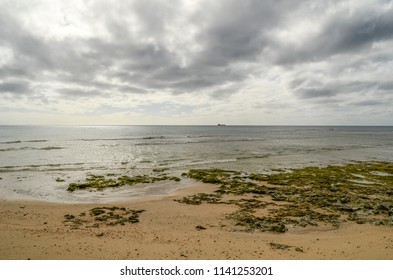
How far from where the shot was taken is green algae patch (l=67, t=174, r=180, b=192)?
2135cm

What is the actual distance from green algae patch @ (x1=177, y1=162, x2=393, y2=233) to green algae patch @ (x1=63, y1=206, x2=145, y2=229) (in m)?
4.36

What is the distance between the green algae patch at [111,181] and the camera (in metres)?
21.4

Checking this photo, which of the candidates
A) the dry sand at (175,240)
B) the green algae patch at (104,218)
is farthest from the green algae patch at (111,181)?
the dry sand at (175,240)

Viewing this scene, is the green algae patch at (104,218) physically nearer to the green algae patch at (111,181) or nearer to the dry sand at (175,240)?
the dry sand at (175,240)

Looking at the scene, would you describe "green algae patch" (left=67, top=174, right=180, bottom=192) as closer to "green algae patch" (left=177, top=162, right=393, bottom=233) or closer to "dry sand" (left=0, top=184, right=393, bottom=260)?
"green algae patch" (left=177, top=162, right=393, bottom=233)

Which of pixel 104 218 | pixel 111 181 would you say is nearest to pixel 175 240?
pixel 104 218

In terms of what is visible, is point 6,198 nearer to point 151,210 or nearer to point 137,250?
point 151,210

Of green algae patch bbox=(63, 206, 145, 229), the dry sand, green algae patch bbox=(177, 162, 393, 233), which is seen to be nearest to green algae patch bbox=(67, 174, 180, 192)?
green algae patch bbox=(177, 162, 393, 233)

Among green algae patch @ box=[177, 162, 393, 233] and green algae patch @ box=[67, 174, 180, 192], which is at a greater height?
green algae patch @ box=[67, 174, 180, 192]

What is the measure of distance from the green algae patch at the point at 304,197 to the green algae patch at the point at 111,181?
385cm

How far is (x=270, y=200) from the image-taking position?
1725 cm

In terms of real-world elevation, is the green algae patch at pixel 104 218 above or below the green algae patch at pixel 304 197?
above

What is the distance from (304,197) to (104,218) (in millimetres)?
13665
